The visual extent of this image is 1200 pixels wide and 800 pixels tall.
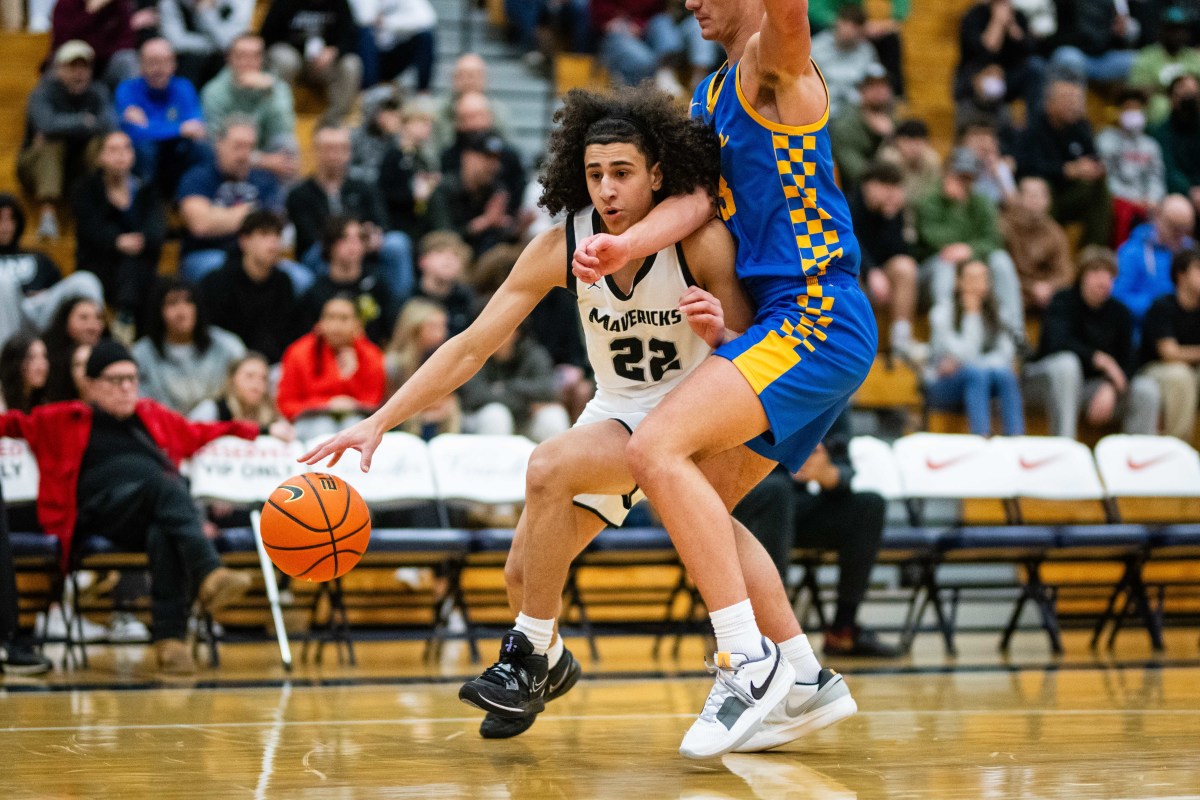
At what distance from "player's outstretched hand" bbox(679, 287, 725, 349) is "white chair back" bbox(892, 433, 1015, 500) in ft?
14.6

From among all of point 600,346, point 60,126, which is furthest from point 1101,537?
point 60,126

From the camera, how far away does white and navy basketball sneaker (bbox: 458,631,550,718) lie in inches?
173

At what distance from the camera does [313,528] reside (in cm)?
446

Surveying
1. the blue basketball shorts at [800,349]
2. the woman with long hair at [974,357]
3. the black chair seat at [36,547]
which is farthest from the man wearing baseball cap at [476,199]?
the blue basketball shorts at [800,349]

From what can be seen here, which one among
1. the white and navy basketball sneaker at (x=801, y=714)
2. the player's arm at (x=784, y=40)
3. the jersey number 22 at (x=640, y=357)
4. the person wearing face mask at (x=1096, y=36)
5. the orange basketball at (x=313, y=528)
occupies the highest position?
the person wearing face mask at (x=1096, y=36)

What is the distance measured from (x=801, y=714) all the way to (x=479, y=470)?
3.85 meters

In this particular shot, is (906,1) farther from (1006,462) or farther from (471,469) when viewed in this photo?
(471,469)

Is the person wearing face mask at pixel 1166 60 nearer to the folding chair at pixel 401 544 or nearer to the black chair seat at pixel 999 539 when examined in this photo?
the black chair seat at pixel 999 539

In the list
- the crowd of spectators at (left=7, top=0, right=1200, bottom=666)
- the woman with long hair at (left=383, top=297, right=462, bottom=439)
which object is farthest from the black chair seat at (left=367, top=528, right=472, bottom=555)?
the woman with long hair at (left=383, top=297, right=462, bottom=439)

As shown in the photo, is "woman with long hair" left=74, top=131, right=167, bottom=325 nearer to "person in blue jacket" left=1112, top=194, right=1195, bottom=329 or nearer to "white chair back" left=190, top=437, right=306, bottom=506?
"white chair back" left=190, top=437, right=306, bottom=506

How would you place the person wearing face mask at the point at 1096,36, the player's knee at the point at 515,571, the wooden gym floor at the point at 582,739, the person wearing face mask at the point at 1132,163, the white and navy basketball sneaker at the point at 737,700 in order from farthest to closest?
1. the person wearing face mask at the point at 1096,36
2. the person wearing face mask at the point at 1132,163
3. the player's knee at the point at 515,571
4. the white and navy basketball sneaker at the point at 737,700
5. the wooden gym floor at the point at 582,739

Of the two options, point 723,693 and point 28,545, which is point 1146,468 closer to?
point 723,693

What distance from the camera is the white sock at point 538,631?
4.54 meters

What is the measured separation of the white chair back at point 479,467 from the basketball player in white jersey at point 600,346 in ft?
10.9
